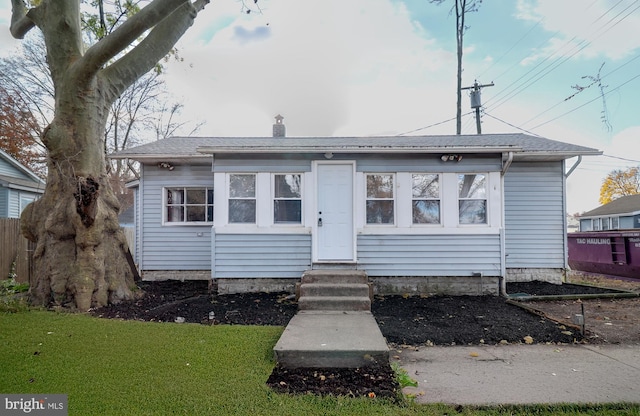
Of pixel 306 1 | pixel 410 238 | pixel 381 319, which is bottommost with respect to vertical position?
pixel 381 319

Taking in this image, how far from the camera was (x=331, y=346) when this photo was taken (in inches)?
145

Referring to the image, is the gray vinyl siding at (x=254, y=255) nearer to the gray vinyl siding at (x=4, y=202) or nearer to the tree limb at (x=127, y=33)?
the tree limb at (x=127, y=33)

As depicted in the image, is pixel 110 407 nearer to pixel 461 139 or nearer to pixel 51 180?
pixel 51 180

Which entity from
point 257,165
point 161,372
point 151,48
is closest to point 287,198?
point 257,165

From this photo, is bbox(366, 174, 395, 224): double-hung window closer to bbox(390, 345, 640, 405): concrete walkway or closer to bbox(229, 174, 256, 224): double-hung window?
bbox(229, 174, 256, 224): double-hung window

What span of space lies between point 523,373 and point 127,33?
292 inches

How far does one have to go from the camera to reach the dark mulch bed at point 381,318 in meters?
3.21

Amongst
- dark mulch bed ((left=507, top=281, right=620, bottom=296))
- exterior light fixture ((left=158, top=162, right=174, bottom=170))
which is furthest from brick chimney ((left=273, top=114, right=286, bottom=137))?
dark mulch bed ((left=507, top=281, right=620, bottom=296))

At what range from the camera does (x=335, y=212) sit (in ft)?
23.0

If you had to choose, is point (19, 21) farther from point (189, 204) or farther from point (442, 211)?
point (442, 211)

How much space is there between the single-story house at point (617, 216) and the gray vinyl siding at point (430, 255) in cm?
1598

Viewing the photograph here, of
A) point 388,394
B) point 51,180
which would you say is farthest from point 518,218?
point 51,180

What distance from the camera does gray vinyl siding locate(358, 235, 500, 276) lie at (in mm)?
6941

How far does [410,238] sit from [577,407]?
4412mm
